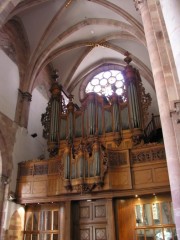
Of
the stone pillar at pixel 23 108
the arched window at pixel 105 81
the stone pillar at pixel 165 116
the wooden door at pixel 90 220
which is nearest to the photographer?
the stone pillar at pixel 165 116

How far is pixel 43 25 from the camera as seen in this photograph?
40.3ft

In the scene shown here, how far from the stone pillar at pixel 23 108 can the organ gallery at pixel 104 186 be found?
1.80 meters

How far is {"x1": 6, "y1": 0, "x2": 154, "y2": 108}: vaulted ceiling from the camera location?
11.3 meters

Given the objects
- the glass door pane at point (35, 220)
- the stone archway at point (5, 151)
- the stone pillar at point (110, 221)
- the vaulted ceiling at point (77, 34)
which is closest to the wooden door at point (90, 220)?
the stone pillar at point (110, 221)

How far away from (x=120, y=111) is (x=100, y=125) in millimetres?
966

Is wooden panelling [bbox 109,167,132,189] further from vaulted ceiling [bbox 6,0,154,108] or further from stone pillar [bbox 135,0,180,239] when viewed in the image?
vaulted ceiling [bbox 6,0,154,108]

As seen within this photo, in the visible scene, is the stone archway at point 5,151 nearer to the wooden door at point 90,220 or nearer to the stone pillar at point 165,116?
the wooden door at point 90,220

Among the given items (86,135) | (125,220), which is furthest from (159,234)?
(86,135)

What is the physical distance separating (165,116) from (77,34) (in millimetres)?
9343

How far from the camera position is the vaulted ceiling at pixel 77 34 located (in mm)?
11344

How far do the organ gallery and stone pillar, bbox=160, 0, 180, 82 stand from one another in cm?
478

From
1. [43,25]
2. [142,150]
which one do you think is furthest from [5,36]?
[142,150]

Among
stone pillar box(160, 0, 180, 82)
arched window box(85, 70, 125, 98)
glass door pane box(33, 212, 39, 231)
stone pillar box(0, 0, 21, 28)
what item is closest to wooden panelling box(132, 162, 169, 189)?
glass door pane box(33, 212, 39, 231)

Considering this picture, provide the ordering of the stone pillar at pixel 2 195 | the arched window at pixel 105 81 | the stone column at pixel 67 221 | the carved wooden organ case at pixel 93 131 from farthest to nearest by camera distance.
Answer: the arched window at pixel 105 81
the stone pillar at pixel 2 195
the carved wooden organ case at pixel 93 131
the stone column at pixel 67 221
